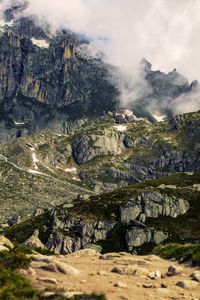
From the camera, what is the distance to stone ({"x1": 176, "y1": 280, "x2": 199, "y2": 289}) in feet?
89.2

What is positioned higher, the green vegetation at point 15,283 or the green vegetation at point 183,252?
the green vegetation at point 183,252

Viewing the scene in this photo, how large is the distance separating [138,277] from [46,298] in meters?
7.10

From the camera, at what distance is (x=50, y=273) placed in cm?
3025

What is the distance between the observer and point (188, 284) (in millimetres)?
Answer: 27344

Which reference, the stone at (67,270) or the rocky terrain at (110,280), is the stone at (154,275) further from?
the stone at (67,270)

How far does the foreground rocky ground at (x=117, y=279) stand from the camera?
25578 mm

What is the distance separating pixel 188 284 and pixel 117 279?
4.04 metres

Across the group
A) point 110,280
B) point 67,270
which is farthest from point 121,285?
point 67,270

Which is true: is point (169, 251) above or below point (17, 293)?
above

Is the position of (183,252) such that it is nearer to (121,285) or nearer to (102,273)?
(102,273)

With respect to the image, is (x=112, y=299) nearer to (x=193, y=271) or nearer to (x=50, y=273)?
(x=50, y=273)

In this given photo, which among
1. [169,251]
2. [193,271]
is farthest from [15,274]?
[169,251]

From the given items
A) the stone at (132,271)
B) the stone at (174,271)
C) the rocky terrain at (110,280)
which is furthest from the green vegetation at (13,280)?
the stone at (174,271)

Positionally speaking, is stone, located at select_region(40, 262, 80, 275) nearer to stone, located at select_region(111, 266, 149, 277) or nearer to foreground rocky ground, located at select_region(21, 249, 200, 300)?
foreground rocky ground, located at select_region(21, 249, 200, 300)
